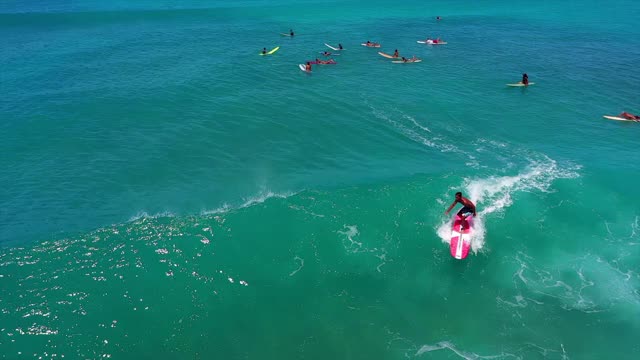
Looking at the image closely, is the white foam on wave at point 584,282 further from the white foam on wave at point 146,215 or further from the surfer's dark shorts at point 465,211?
the white foam on wave at point 146,215

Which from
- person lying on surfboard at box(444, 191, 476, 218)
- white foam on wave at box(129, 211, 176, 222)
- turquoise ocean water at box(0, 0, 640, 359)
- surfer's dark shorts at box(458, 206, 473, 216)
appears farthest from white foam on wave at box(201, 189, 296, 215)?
surfer's dark shorts at box(458, 206, 473, 216)

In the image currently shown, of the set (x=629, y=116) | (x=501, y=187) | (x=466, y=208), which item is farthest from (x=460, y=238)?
(x=629, y=116)

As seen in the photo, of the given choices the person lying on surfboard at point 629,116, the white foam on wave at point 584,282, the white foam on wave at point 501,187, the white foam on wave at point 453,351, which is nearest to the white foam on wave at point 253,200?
the white foam on wave at point 501,187

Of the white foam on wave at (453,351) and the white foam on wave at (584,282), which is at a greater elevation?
the white foam on wave at (584,282)

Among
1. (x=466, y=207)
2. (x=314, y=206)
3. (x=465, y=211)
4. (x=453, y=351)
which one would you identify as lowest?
(x=453, y=351)

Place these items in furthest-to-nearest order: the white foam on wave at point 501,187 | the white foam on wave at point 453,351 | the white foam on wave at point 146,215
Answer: the white foam on wave at point 146,215 → the white foam on wave at point 501,187 → the white foam on wave at point 453,351

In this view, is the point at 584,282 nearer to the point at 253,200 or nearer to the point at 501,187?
the point at 501,187

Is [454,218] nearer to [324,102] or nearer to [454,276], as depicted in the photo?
[454,276]

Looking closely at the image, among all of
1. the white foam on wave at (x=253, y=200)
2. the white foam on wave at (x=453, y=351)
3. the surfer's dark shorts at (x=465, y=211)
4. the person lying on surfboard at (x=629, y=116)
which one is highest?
the person lying on surfboard at (x=629, y=116)
